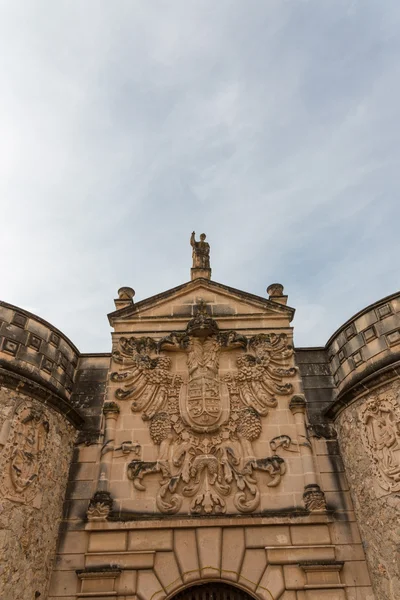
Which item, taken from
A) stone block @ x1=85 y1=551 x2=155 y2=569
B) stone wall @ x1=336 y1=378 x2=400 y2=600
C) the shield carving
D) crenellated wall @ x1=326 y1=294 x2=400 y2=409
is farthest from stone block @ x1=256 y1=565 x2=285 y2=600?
crenellated wall @ x1=326 y1=294 x2=400 y2=409

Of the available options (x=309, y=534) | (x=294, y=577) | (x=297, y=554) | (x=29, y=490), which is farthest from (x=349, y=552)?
(x=29, y=490)

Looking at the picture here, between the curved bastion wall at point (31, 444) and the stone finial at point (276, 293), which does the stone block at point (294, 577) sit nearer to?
the curved bastion wall at point (31, 444)

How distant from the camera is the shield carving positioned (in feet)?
29.5

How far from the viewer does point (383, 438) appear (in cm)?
809

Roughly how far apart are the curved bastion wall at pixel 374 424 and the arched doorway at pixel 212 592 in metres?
2.29

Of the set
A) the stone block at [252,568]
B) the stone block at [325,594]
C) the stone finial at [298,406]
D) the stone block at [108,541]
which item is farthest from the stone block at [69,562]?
the stone finial at [298,406]

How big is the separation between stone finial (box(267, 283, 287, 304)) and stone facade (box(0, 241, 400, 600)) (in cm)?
83

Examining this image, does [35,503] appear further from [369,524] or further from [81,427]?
[369,524]

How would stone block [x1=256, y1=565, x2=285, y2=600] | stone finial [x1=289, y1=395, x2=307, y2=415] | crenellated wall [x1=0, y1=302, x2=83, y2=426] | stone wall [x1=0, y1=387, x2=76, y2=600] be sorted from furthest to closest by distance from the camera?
stone finial [x1=289, y1=395, x2=307, y2=415] → crenellated wall [x1=0, y1=302, x2=83, y2=426] → stone block [x1=256, y1=565, x2=285, y2=600] → stone wall [x1=0, y1=387, x2=76, y2=600]

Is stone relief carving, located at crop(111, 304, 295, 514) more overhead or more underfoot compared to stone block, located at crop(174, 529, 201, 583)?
more overhead

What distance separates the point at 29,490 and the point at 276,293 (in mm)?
6985

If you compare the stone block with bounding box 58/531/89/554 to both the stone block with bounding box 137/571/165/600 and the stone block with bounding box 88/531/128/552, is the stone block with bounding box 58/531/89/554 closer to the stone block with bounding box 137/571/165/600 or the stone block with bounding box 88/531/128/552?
the stone block with bounding box 88/531/128/552

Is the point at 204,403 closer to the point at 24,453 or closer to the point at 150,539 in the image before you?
the point at 150,539

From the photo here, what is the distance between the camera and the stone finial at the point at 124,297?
11438mm
